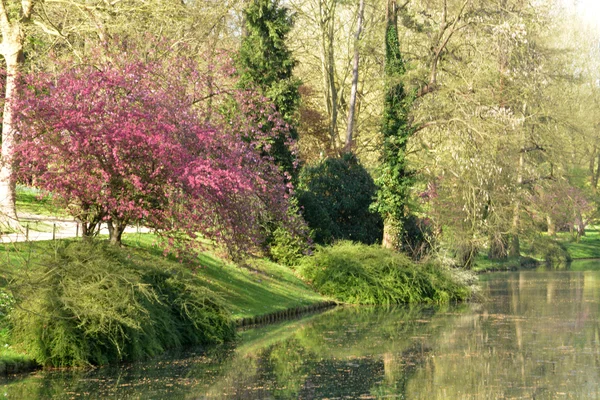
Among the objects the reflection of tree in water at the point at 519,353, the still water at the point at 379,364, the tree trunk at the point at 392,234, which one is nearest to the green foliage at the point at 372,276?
the reflection of tree in water at the point at 519,353

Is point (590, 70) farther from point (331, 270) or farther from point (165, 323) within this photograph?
point (165, 323)

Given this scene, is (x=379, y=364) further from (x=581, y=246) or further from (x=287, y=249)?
(x=581, y=246)

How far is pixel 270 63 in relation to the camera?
32812 mm

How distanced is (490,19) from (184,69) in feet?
47.7

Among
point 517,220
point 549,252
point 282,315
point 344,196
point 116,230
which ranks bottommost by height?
point 282,315

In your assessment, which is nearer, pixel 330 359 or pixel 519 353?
pixel 330 359

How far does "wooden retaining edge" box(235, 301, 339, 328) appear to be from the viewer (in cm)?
2313

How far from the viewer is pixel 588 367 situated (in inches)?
635

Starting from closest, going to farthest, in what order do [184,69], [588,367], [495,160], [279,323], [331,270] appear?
[588,367], [279,323], [184,69], [331,270], [495,160]

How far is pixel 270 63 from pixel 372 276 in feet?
28.4

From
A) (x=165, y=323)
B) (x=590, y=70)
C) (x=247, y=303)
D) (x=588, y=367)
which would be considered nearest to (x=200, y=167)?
(x=165, y=323)

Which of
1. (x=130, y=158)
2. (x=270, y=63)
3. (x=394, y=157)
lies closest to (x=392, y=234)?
(x=394, y=157)

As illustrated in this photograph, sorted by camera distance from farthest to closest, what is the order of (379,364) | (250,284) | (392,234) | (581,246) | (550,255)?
(581,246) → (550,255) → (392,234) → (250,284) → (379,364)

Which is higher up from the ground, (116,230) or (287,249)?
(116,230)
